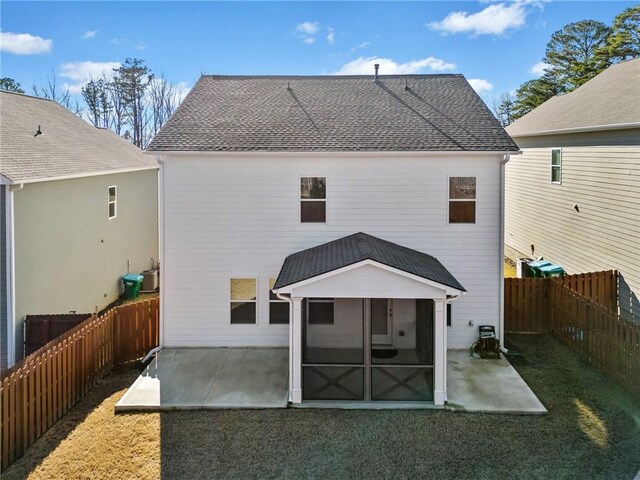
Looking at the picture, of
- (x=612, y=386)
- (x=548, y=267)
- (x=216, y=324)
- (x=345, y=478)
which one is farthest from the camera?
(x=548, y=267)

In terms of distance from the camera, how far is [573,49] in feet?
131

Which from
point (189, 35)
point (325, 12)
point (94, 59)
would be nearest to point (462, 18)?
point (325, 12)

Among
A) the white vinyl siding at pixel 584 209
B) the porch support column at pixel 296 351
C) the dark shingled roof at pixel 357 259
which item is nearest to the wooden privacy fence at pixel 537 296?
the white vinyl siding at pixel 584 209

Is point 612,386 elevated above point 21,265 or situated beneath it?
situated beneath

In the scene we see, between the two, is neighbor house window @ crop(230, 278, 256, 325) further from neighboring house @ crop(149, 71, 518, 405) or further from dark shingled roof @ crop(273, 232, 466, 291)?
dark shingled roof @ crop(273, 232, 466, 291)

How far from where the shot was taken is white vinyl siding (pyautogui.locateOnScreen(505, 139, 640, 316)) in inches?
533

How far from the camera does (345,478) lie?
288 inches

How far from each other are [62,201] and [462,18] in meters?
15.3

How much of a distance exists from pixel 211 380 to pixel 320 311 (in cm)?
331

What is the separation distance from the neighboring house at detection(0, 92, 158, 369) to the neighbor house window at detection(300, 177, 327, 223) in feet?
21.4

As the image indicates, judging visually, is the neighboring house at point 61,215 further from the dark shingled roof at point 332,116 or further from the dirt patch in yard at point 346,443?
the dirt patch in yard at point 346,443

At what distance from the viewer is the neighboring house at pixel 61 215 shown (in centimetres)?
1138

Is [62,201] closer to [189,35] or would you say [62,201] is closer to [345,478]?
[345,478]

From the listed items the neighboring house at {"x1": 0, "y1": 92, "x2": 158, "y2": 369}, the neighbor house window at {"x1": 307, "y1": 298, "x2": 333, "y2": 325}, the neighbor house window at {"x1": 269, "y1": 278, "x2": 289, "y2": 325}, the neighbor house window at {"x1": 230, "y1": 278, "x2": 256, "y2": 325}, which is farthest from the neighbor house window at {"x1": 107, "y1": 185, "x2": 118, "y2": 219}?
the neighbor house window at {"x1": 307, "y1": 298, "x2": 333, "y2": 325}
